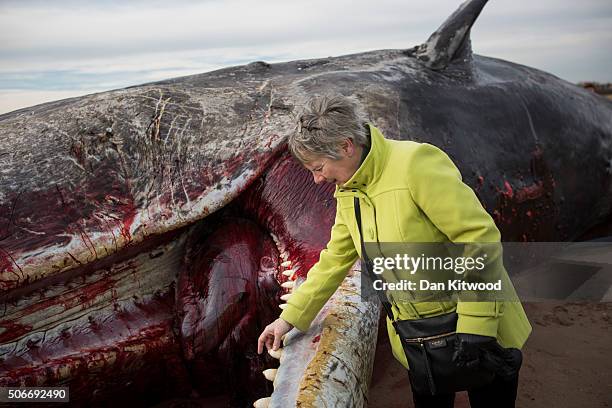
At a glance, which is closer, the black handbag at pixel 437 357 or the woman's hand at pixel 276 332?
the black handbag at pixel 437 357

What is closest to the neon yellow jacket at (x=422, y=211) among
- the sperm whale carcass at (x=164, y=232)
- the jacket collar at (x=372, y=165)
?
the jacket collar at (x=372, y=165)

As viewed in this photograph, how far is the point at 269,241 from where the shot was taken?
11.0ft

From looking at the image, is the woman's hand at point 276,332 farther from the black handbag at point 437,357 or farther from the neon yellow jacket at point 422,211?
the black handbag at point 437,357

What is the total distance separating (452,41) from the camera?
4496 millimetres

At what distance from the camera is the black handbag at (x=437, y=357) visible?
2.12m

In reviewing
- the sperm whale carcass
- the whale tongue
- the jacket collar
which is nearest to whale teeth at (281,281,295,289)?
the sperm whale carcass

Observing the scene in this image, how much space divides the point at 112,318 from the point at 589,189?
3381 mm

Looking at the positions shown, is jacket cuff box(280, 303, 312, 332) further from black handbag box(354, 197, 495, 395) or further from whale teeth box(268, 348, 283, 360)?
black handbag box(354, 197, 495, 395)

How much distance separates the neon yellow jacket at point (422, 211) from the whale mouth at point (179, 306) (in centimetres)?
89

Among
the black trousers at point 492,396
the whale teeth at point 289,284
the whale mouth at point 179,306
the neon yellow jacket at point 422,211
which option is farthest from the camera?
the whale mouth at point 179,306

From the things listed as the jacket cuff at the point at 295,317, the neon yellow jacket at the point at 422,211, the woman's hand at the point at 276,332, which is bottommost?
the woman's hand at the point at 276,332

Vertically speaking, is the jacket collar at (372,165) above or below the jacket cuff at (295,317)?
above

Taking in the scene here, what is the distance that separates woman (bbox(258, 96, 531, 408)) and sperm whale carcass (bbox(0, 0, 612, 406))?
0.55m

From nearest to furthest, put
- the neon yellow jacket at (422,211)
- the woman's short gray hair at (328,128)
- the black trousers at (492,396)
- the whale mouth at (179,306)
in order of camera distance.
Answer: the neon yellow jacket at (422,211), the woman's short gray hair at (328,128), the black trousers at (492,396), the whale mouth at (179,306)
